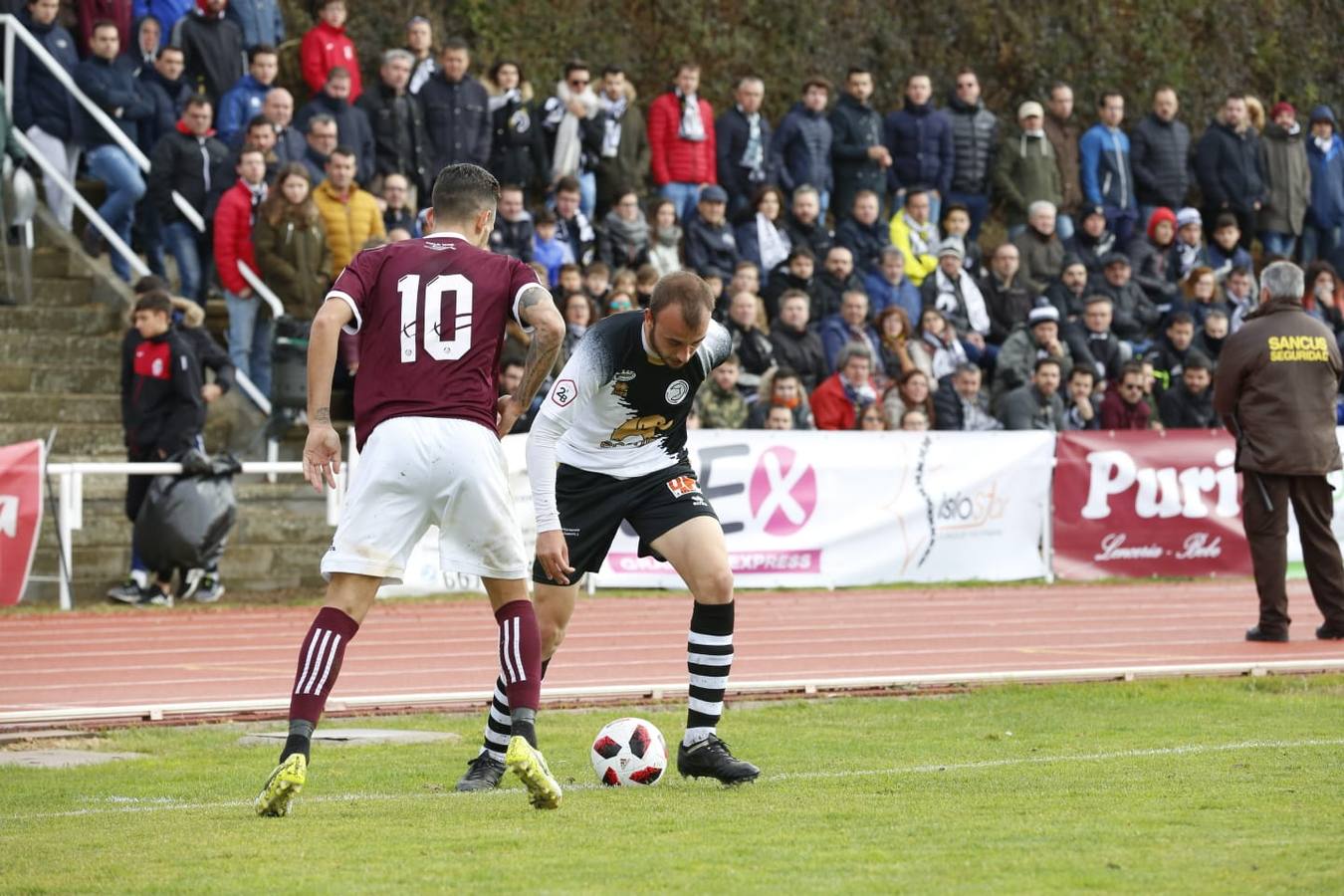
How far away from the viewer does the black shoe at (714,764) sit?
7.84 metres

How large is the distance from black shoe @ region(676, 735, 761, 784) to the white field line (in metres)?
0.13

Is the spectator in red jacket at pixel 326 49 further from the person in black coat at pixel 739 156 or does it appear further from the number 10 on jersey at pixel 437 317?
the number 10 on jersey at pixel 437 317

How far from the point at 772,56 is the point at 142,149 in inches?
459

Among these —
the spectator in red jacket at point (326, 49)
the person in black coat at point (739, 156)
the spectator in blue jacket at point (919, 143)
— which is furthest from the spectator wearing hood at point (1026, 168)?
the spectator in red jacket at point (326, 49)

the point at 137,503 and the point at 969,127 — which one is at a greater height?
the point at 969,127

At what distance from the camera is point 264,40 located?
803 inches

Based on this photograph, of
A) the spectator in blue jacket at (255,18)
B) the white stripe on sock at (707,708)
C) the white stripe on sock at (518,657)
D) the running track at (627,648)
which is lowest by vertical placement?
the running track at (627,648)

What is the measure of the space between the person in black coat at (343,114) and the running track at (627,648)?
4710mm

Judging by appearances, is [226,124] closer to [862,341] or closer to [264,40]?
[264,40]

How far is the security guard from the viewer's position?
45.3 feet

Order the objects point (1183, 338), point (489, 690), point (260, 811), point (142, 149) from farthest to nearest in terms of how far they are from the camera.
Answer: point (1183, 338)
point (142, 149)
point (489, 690)
point (260, 811)

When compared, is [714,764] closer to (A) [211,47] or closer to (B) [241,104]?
(B) [241,104]

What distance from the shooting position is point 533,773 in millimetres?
7035

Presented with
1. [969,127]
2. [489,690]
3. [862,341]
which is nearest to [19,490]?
[489,690]
